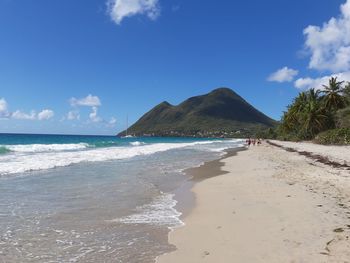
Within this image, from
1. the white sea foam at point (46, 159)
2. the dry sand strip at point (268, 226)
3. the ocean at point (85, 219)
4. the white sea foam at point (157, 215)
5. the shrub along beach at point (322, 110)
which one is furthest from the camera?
the shrub along beach at point (322, 110)

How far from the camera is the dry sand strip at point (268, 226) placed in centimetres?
578

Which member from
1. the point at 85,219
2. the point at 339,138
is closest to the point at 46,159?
the point at 85,219

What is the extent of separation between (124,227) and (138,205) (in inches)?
101

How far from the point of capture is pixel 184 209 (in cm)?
1008

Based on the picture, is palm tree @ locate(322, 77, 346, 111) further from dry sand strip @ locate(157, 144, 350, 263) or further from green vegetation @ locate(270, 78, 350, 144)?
dry sand strip @ locate(157, 144, 350, 263)

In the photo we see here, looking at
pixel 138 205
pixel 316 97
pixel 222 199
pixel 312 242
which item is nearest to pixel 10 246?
pixel 138 205

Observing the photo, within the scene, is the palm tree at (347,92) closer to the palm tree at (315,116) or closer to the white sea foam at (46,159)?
the palm tree at (315,116)

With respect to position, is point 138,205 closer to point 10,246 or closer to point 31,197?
point 31,197

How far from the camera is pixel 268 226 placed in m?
7.48

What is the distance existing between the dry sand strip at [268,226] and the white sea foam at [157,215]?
41 centimetres

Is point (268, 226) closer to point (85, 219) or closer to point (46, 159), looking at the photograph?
point (85, 219)

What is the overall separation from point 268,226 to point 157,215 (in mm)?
2999

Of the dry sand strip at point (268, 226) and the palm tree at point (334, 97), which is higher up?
the palm tree at point (334, 97)

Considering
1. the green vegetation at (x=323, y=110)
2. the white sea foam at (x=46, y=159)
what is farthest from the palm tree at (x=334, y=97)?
the white sea foam at (x=46, y=159)
